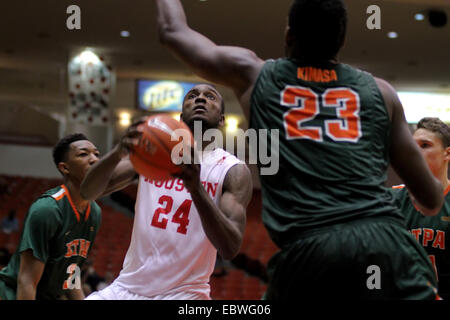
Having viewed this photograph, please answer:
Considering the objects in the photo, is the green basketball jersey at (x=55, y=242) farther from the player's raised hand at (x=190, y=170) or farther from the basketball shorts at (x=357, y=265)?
the basketball shorts at (x=357, y=265)

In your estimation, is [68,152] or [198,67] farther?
[68,152]

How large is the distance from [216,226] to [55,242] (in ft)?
6.95

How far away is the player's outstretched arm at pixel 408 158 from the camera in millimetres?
2123

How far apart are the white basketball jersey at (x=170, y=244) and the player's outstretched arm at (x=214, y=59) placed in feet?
4.00

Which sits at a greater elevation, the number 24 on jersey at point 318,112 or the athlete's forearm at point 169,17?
the athlete's forearm at point 169,17

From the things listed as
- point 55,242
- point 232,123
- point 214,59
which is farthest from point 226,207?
point 232,123

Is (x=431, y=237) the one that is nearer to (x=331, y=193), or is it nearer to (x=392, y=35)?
(x=331, y=193)

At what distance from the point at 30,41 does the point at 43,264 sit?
12563mm

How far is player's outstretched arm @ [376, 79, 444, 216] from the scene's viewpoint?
212 cm

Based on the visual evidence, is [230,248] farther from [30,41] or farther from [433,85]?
[433,85]

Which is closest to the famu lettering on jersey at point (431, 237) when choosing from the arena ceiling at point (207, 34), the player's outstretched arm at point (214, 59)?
the player's outstretched arm at point (214, 59)

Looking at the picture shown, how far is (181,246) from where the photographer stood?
3217 millimetres

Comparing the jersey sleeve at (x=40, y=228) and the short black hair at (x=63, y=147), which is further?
the short black hair at (x=63, y=147)
